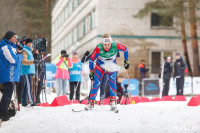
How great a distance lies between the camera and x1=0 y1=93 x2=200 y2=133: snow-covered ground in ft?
21.5

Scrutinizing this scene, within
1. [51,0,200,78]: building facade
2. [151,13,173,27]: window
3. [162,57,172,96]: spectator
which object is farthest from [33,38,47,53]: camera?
[151,13,173,27]: window

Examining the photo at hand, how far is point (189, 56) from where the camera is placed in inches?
1121

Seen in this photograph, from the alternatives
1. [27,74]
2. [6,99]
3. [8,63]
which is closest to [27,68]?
[27,74]

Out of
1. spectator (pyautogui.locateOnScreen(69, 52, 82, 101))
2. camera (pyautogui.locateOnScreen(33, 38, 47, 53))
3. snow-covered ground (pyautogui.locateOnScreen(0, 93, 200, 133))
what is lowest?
snow-covered ground (pyautogui.locateOnScreen(0, 93, 200, 133))

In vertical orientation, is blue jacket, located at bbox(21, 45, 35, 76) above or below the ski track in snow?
above

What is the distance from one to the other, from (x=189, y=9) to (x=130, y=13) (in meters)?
4.57

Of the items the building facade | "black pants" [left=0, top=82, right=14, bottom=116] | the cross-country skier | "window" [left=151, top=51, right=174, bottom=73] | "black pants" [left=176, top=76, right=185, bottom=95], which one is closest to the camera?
"black pants" [left=0, top=82, right=14, bottom=116]

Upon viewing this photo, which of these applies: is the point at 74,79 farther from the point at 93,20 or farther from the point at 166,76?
the point at 93,20

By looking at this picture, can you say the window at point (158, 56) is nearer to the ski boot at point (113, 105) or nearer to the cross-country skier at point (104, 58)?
the cross-country skier at point (104, 58)

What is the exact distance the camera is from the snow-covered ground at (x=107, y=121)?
6543mm

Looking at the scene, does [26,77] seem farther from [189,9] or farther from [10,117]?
[189,9]

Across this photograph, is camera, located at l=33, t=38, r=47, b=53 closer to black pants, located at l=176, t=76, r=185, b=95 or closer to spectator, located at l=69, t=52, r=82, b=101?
spectator, located at l=69, t=52, r=82, b=101

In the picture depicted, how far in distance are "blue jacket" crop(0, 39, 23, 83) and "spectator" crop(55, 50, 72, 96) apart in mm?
4605

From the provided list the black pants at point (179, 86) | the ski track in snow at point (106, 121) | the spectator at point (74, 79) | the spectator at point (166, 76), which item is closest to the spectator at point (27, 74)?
the ski track in snow at point (106, 121)
